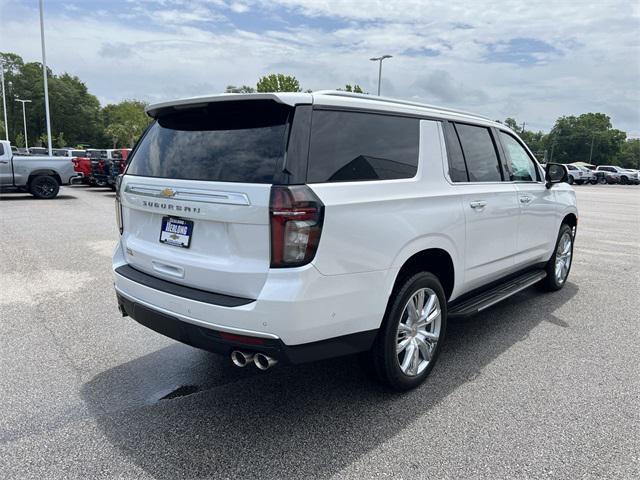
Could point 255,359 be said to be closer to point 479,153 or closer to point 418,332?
point 418,332

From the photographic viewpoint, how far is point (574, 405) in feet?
10.6

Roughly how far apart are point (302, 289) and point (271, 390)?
1.20 m

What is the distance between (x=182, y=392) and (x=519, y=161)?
12.5 feet

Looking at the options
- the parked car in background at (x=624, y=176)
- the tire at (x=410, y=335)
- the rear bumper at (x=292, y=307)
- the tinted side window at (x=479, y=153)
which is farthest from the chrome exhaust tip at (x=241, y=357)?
the parked car in background at (x=624, y=176)

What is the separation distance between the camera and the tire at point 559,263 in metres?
5.69

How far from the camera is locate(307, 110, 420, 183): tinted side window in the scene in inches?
107

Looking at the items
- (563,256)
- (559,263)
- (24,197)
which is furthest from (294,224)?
(24,197)

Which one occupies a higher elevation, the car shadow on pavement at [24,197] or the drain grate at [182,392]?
the drain grate at [182,392]

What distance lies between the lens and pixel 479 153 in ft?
13.8

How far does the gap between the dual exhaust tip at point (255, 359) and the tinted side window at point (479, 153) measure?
7.43ft

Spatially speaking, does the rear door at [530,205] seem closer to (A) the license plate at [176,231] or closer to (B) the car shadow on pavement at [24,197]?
(A) the license plate at [176,231]

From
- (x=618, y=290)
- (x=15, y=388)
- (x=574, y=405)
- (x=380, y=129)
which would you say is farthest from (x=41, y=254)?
(x=618, y=290)

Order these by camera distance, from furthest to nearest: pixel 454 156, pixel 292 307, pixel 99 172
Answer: pixel 99 172, pixel 454 156, pixel 292 307

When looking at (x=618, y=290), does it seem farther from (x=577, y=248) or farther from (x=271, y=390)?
(x=271, y=390)
